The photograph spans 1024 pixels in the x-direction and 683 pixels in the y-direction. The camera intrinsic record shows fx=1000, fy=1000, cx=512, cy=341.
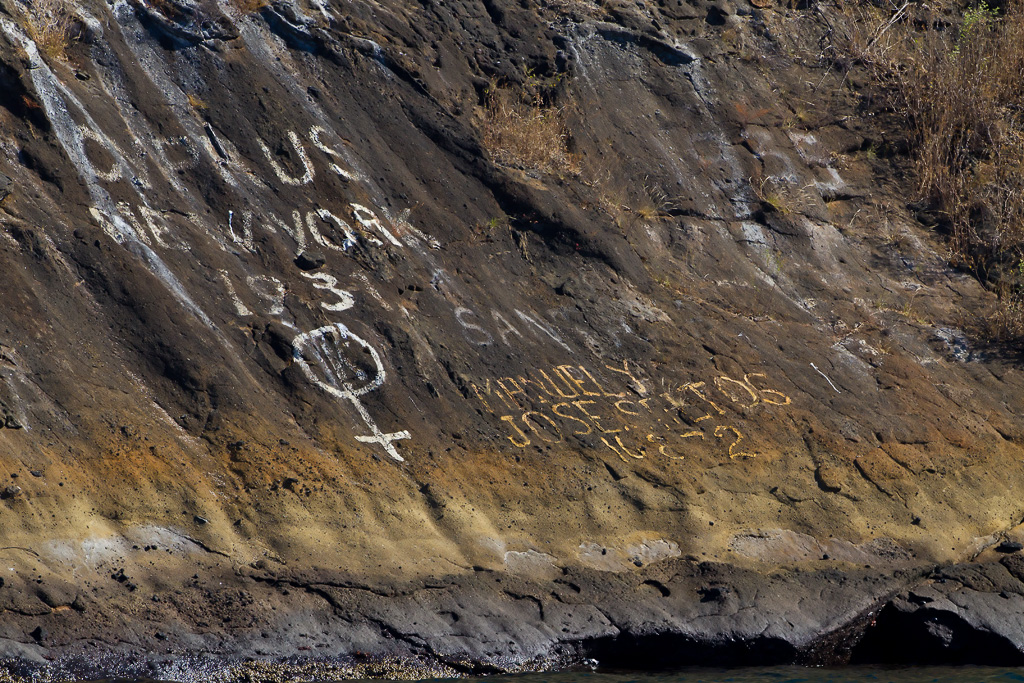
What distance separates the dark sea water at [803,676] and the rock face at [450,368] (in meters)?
0.13

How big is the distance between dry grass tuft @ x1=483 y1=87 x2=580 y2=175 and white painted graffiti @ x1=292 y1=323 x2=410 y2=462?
217 cm

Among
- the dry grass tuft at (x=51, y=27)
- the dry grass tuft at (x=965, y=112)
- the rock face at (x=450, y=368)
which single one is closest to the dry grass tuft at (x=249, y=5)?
the rock face at (x=450, y=368)

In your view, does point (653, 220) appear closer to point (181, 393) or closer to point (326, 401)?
point (326, 401)

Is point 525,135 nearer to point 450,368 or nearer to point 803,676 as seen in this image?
point 450,368

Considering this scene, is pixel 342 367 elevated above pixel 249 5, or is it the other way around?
pixel 249 5

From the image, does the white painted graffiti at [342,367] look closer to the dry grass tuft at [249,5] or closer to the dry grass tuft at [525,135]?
the dry grass tuft at [525,135]

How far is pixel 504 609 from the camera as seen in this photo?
570 cm

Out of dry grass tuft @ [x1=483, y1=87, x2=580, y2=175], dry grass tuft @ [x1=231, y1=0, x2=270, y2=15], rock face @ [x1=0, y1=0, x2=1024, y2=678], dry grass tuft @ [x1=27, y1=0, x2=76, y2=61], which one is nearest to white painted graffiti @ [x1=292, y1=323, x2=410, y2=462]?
rock face @ [x1=0, y1=0, x2=1024, y2=678]

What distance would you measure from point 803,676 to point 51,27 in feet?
21.4

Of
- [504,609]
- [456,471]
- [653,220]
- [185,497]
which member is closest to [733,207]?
[653,220]

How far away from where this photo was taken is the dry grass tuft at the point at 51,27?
690 centimetres

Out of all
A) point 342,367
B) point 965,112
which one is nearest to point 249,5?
point 342,367

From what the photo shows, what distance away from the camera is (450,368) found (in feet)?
22.1

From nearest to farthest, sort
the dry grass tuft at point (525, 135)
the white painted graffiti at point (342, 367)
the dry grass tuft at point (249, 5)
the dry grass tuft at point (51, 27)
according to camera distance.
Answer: the white painted graffiti at point (342, 367)
the dry grass tuft at point (51, 27)
the dry grass tuft at point (249, 5)
the dry grass tuft at point (525, 135)
